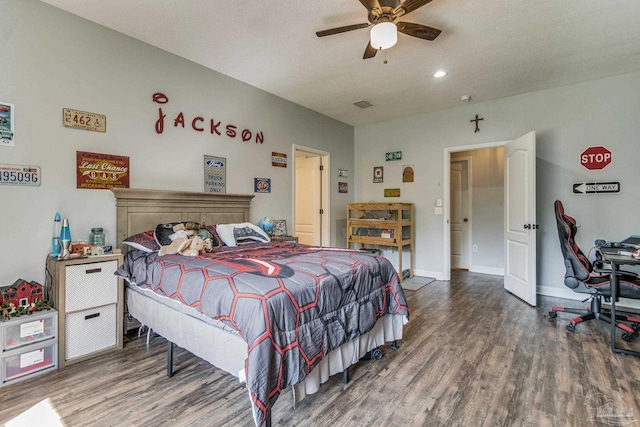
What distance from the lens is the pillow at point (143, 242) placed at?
258 centimetres

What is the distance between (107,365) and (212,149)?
7.40 ft

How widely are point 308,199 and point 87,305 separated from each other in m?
3.59

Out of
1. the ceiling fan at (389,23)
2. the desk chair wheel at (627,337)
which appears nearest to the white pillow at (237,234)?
the ceiling fan at (389,23)

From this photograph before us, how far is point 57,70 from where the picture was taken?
2449 millimetres

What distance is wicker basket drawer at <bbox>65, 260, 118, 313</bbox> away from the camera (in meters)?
2.22

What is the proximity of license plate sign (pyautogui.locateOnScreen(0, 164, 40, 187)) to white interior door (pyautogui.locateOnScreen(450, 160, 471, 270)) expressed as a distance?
5794mm

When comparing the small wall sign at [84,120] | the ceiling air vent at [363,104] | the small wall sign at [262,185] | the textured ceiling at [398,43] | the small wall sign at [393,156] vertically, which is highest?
the ceiling air vent at [363,104]

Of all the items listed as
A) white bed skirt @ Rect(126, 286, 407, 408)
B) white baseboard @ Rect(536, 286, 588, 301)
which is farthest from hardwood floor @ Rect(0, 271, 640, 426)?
white baseboard @ Rect(536, 286, 588, 301)

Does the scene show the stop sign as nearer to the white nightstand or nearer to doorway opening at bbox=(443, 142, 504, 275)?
doorway opening at bbox=(443, 142, 504, 275)

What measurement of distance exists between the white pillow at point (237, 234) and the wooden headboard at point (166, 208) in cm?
33

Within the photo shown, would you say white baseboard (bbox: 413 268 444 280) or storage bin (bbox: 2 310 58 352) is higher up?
storage bin (bbox: 2 310 58 352)

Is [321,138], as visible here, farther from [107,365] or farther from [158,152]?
[107,365]

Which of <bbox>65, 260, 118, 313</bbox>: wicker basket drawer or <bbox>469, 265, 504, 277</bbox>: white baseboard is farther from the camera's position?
<bbox>469, 265, 504, 277</bbox>: white baseboard

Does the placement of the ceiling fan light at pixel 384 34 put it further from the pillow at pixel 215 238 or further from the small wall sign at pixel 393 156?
the small wall sign at pixel 393 156
